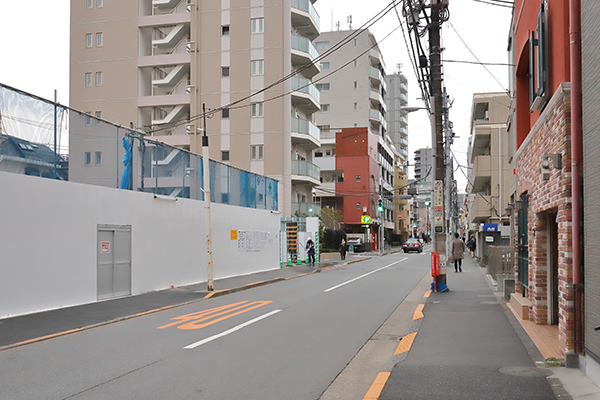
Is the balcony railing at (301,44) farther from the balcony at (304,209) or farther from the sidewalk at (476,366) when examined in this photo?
the sidewalk at (476,366)

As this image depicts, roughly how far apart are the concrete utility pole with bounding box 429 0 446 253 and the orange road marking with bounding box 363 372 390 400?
1137 cm

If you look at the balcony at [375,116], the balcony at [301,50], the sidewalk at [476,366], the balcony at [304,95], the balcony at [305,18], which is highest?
the balcony at [305,18]

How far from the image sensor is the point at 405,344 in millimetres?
9852

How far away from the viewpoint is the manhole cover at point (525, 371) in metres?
7.21

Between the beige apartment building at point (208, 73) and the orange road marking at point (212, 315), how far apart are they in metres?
28.7

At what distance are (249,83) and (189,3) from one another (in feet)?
26.5

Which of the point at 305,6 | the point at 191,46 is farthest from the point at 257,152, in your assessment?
the point at 305,6

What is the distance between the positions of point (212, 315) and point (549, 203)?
7.98m

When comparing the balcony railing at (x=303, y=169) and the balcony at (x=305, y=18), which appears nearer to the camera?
the balcony at (x=305, y=18)

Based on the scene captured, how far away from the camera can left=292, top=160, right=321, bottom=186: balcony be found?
46325 mm

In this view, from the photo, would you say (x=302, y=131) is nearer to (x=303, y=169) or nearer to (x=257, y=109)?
(x=303, y=169)

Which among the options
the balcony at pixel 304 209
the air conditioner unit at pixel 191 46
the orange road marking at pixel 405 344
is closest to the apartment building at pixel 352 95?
the balcony at pixel 304 209

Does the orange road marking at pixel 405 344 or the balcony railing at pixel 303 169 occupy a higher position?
the balcony railing at pixel 303 169

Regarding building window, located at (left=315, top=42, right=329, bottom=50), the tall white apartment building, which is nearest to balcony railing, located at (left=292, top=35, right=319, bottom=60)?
building window, located at (left=315, top=42, right=329, bottom=50)
